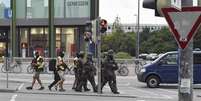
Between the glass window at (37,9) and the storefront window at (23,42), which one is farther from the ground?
the glass window at (37,9)

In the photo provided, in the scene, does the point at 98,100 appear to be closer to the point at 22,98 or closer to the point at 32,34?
the point at 22,98

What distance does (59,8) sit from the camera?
2215 inches

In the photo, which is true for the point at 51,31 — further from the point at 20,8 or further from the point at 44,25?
the point at 20,8

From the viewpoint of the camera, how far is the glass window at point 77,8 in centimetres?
5475

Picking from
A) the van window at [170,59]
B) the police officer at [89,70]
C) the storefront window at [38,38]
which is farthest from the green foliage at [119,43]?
the police officer at [89,70]

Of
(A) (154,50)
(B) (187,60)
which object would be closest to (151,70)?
(B) (187,60)

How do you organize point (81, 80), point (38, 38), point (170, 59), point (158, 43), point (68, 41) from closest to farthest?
point (81, 80) → point (170, 59) → point (68, 41) → point (38, 38) → point (158, 43)

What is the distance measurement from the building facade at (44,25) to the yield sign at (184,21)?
151 ft

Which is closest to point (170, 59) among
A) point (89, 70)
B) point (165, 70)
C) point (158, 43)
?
point (165, 70)

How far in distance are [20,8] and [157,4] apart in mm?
50105

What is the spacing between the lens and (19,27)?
57.7 m

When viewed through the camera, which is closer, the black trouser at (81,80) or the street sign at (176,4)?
the street sign at (176,4)

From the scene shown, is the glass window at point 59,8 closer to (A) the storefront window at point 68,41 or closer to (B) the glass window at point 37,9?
(B) the glass window at point 37,9

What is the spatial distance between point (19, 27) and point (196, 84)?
108 ft
